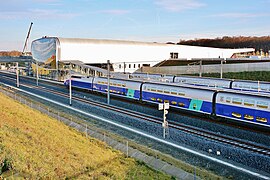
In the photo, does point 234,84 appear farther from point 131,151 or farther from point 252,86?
point 131,151

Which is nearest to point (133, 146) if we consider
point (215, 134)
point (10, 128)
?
point (215, 134)

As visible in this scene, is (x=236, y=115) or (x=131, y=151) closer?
(x=131, y=151)

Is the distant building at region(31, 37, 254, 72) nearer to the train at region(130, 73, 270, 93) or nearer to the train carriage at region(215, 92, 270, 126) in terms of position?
the train at region(130, 73, 270, 93)

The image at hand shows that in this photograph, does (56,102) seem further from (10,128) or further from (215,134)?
(215,134)

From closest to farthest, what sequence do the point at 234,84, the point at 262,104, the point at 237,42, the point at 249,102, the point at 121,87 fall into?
1. the point at 262,104
2. the point at 249,102
3. the point at 234,84
4. the point at 121,87
5. the point at 237,42

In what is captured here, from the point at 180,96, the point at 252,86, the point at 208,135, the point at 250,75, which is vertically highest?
the point at 250,75

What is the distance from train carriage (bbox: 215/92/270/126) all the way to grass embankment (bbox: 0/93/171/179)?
34.2ft

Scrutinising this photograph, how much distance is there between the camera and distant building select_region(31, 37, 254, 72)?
7362cm

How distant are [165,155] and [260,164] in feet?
17.1

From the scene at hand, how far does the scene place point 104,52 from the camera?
265 feet

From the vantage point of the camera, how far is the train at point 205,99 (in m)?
21.6

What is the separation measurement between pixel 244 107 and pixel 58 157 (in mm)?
14516

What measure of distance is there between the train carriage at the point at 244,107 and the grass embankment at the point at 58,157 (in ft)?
34.2

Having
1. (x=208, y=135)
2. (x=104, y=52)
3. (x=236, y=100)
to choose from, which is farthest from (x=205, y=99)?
A: (x=104, y=52)
